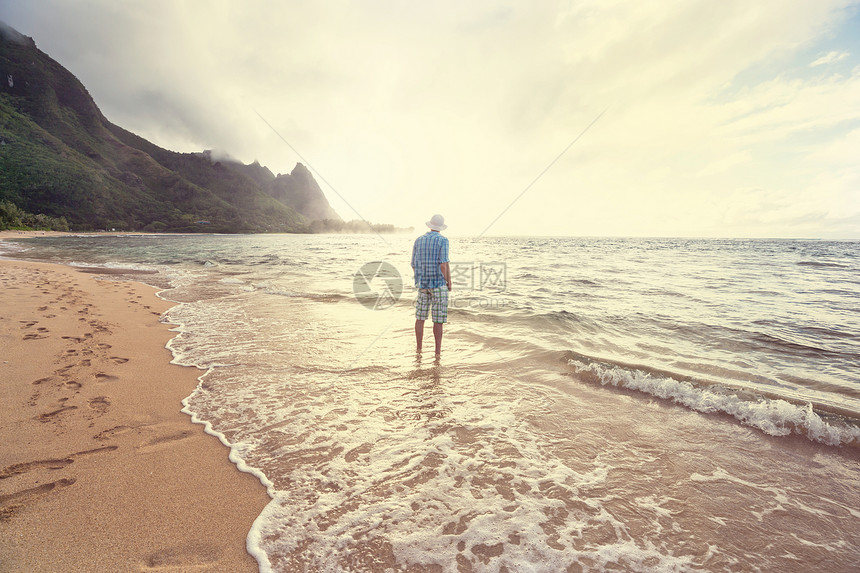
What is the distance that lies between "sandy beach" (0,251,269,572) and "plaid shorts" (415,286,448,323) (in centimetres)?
425

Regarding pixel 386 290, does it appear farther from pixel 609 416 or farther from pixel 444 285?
pixel 609 416

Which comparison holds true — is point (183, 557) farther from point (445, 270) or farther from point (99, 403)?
point (445, 270)

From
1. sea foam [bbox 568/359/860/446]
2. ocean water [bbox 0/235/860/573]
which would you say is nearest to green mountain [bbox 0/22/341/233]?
ocean water [bbox 0/235/860/573]

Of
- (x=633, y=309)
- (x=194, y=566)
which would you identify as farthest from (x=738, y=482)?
(x=633, y=309)

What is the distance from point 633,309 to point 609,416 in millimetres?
8002

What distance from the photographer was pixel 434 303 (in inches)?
292

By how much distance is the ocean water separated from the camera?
2.63m

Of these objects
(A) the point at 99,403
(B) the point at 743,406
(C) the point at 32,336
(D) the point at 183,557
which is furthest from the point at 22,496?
(B) the point at 743,406

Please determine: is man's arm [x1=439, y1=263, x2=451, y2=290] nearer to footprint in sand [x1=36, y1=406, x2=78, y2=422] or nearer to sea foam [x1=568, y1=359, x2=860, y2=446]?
sea foam [x1=568, y1=359, x2=860, y2=446]

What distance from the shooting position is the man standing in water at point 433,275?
7.17m

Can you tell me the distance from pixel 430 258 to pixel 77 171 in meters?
133

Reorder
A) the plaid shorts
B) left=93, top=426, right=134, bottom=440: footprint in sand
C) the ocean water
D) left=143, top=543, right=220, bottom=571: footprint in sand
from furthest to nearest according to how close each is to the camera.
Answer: the plaid shorts, left=93, top=426, right=134, bottom=440: footprint in sand, the ocean water, left=143, top=543, right=220, bottom=571: footprint in sand

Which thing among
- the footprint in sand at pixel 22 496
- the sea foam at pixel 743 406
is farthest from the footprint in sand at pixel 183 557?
the sea foam at pixel 743 406

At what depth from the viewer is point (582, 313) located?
1091 centimetres
